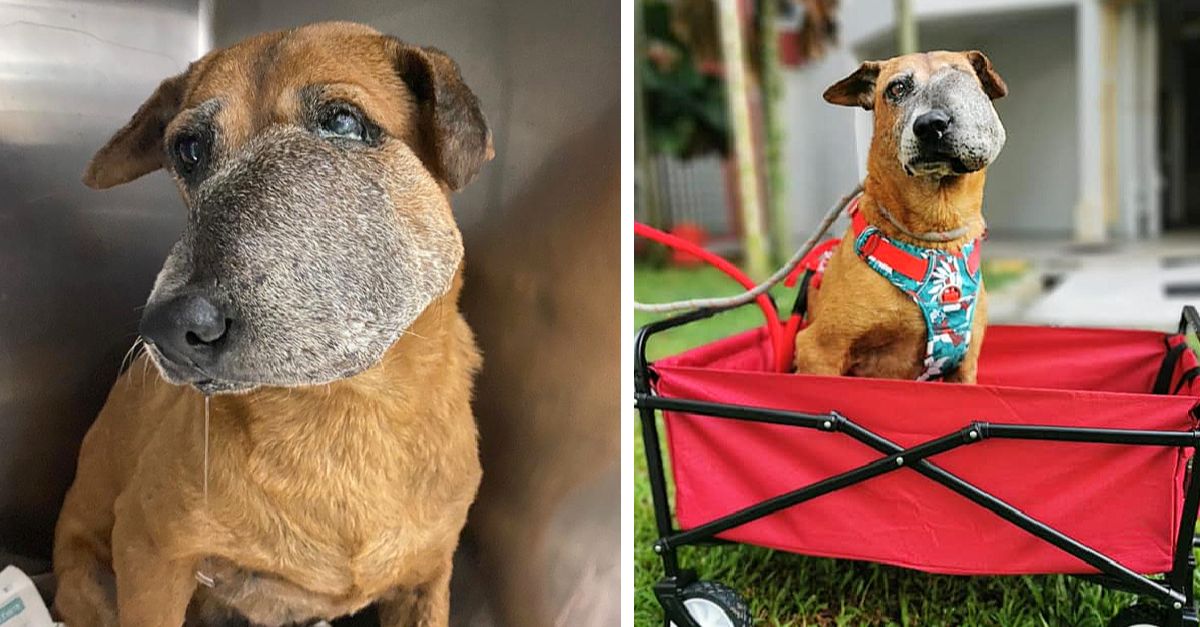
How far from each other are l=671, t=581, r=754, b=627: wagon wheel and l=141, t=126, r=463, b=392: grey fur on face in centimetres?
52

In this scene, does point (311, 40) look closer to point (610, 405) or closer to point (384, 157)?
point (384, 157)

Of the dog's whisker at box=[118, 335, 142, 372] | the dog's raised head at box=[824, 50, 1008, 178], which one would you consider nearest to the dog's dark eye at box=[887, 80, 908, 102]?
the dog's raised head at box=[824, 50, 1008, 178]

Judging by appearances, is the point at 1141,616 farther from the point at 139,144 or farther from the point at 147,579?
the point at 139,144

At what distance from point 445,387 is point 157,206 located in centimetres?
30

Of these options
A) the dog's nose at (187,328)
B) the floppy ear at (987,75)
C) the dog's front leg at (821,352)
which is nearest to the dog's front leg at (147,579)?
the dog's nose at (187,328)

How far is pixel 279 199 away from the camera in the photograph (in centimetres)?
74

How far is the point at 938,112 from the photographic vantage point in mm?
884

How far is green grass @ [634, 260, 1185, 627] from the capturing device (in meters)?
1.08

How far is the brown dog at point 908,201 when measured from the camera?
35.3 inches

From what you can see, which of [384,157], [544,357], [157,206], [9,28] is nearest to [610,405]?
→ [544,357]

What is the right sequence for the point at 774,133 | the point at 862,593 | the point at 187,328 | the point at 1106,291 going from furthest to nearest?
the point at 1106,291 < the point at 774,133 < the point at 862,593 < the point at 187,328

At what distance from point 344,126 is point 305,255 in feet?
0.43

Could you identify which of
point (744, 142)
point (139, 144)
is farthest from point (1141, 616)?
point (139, 144)

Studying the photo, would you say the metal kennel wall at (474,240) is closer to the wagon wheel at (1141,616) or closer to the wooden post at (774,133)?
the wooden post at (774,133)
